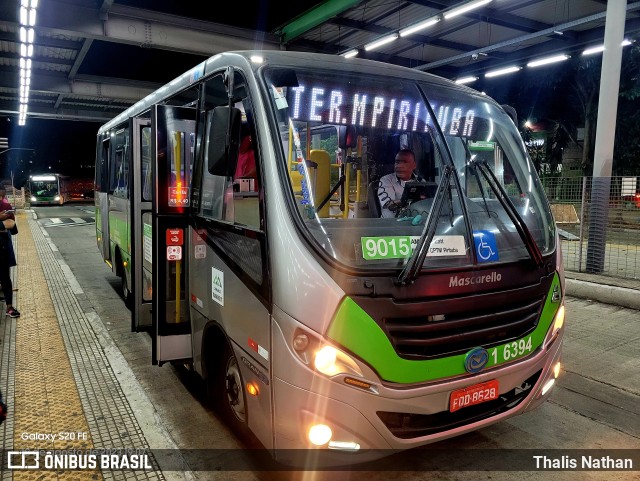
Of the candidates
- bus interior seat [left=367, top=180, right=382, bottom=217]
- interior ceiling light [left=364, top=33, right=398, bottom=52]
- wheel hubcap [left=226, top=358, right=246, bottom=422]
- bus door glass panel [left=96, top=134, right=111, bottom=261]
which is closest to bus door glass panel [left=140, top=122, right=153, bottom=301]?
wheel hubcap [left=226, top=358, right=246, bottom=422]

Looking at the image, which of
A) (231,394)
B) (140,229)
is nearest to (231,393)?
(231,394)

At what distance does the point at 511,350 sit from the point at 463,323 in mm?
465

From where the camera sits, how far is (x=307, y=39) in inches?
544

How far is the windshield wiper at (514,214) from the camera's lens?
307 centimetres

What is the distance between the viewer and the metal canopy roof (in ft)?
36.9

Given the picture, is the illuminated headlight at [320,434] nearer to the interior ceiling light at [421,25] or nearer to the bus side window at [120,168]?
the bus side window at [120,168]

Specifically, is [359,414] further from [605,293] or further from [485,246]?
[605,293]

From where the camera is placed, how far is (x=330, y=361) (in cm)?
249

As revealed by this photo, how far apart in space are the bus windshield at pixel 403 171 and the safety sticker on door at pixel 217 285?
854 mm

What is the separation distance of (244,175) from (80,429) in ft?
7.50

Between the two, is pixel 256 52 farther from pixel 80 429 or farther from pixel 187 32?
pixel 187 32

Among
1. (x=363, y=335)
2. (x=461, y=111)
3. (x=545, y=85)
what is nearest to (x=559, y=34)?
(x=545, y=85)

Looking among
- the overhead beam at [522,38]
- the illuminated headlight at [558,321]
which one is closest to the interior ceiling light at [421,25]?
the overhead beam at [522,38]

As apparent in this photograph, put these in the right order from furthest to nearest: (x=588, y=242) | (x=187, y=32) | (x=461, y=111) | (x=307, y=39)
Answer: (x=307, y=39) < (x=187, y=32) < (x=588, y=242) < (x=461, y=111)
